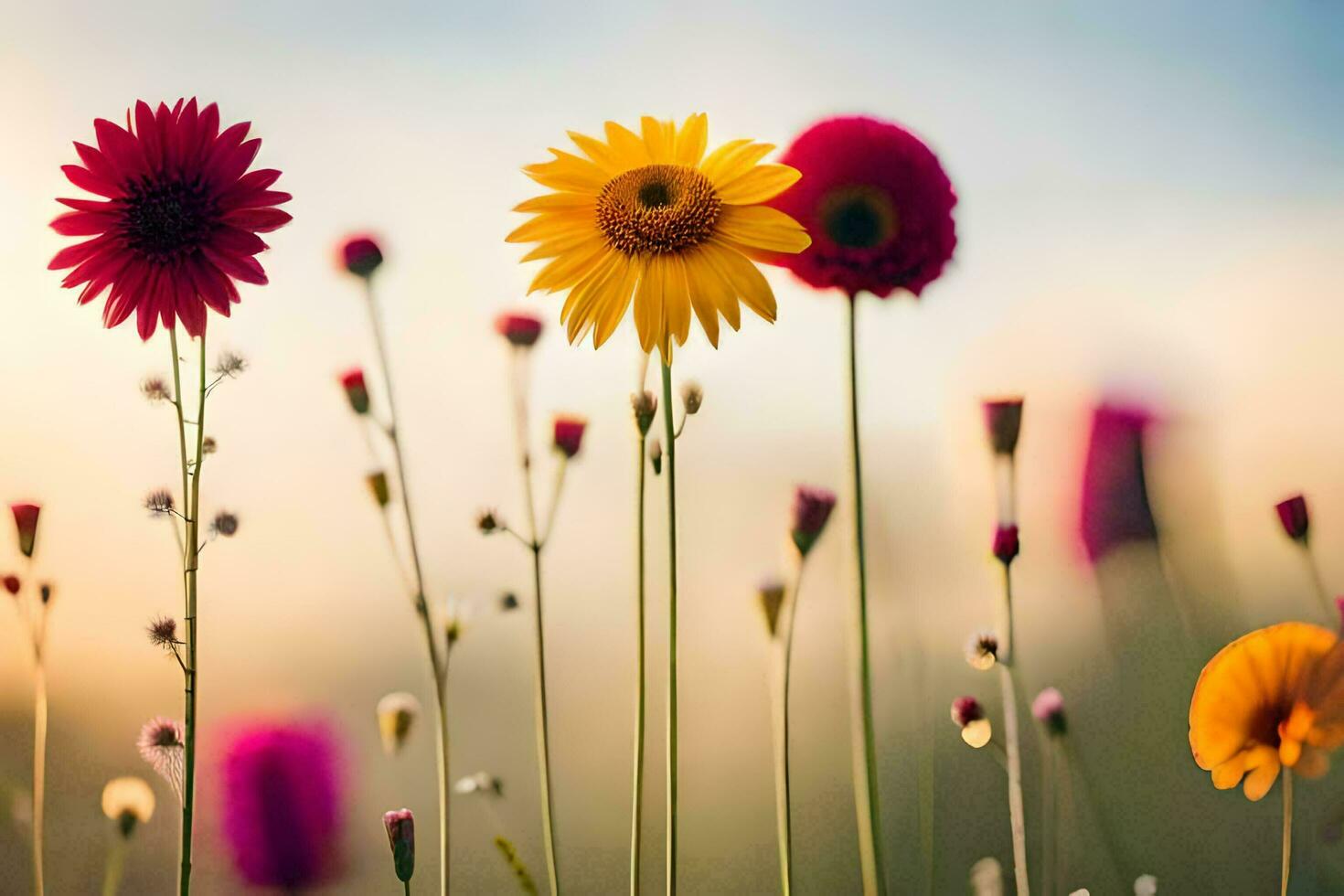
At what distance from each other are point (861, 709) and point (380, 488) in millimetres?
382

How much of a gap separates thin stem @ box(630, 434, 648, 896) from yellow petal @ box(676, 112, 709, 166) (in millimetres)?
188

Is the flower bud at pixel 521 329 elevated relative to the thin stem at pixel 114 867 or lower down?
elevated

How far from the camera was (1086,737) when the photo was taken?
2.41 ft

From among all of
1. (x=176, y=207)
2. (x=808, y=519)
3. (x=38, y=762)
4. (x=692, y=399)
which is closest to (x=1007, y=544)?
(x=808, y=519)

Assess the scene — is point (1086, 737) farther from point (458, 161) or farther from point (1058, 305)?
point (458, 161)

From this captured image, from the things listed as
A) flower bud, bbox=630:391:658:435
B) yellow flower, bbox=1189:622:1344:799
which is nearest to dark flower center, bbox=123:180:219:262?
flower bud, bbox=630:391:658:435

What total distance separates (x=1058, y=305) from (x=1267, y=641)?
288mm

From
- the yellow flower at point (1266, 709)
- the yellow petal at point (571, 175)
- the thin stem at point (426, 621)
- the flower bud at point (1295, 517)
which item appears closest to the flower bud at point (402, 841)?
the thin stem at point (426, 621)

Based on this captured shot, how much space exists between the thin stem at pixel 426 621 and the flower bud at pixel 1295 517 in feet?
2.08

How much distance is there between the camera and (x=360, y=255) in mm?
757

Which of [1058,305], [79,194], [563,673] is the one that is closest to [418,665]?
[563,673]

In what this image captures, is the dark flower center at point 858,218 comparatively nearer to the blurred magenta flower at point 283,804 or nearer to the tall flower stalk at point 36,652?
the blurred magenta flower at point 283,804

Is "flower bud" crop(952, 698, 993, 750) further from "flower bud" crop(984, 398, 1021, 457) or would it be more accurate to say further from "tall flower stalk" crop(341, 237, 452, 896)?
"tall flower stalk" crop(341, 237, 452, 896)

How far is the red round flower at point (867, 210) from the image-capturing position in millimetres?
720
